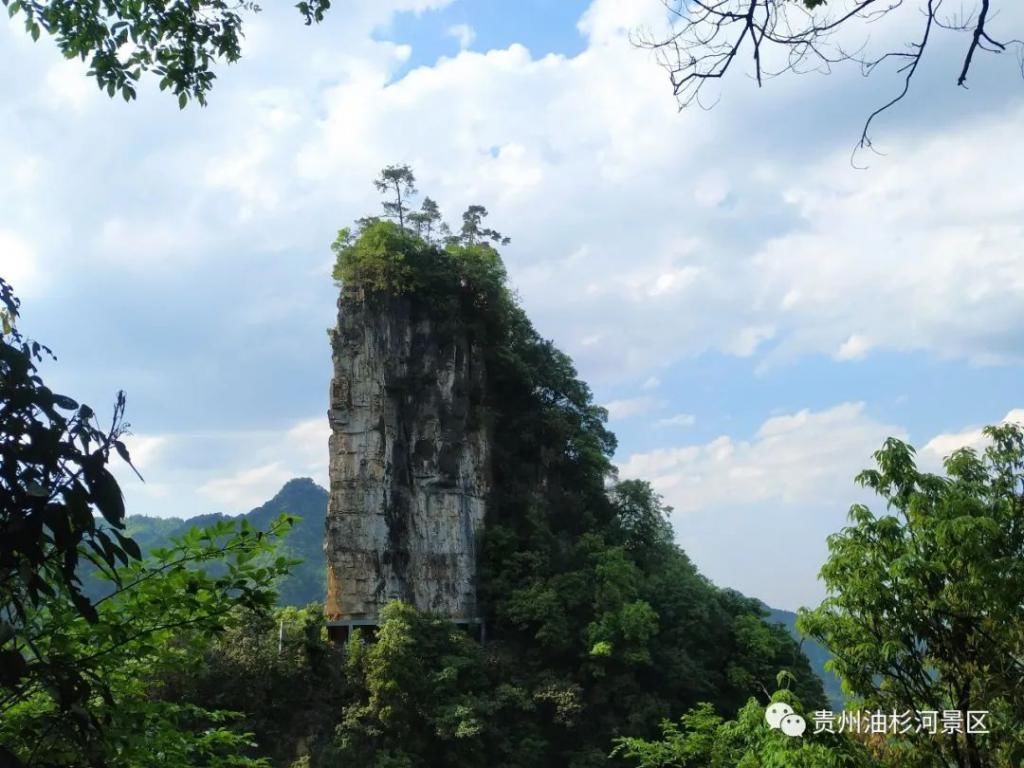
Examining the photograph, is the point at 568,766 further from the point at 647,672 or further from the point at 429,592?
the point at 429,592

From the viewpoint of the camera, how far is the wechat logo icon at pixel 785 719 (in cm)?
608

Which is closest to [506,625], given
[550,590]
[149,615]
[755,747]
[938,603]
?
[550,590]

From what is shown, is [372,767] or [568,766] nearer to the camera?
[372,767]

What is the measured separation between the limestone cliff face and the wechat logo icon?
18198mm

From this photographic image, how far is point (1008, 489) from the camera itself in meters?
6.42

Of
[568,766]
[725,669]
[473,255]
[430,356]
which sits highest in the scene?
[473,255]

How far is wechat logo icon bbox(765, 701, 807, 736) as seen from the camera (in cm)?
608

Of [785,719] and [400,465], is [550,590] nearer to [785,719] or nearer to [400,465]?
[400,465]

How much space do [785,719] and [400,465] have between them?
19.4 metres

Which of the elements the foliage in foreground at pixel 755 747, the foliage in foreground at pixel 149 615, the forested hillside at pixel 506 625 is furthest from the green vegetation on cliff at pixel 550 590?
the foliage in foreground at pixel 149 615

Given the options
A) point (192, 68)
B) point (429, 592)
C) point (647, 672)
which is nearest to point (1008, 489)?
point (192, 68)

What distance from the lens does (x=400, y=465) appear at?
82.0 ft

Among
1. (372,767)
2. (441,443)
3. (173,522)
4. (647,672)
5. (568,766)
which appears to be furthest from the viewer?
(173,522)

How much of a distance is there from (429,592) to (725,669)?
7.67m
